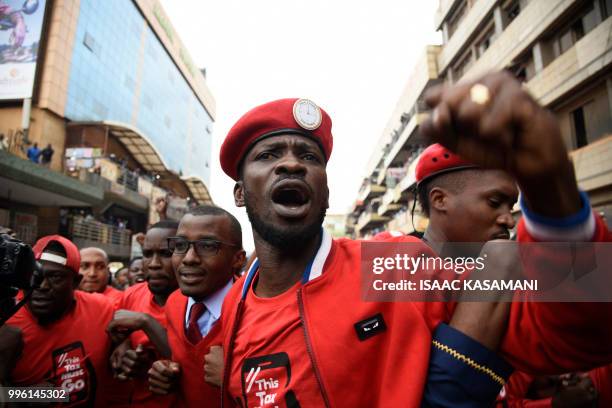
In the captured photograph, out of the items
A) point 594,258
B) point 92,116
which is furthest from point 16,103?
point 594,258

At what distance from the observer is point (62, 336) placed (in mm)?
2988

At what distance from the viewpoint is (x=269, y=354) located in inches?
57.1

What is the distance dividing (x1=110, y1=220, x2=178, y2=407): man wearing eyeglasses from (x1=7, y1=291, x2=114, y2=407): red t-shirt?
1.01 feet

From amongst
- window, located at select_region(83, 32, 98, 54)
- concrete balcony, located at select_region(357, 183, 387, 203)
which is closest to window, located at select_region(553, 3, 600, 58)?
window, located at select_region(83, 32, 98, 54)

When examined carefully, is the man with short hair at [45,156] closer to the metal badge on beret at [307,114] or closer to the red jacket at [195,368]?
the red jacket at [195,368]

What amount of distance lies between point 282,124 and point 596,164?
1183cm

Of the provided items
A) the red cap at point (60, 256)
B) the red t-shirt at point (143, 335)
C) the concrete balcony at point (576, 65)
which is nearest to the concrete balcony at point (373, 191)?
the concrete balcony at point (576, 65)

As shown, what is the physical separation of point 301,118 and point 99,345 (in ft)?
8.73

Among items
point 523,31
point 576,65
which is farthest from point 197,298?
point 523,31

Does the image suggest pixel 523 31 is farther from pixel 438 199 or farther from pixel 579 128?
pixel 438 199

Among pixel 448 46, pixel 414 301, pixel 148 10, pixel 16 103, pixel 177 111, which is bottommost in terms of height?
pixel 414 301

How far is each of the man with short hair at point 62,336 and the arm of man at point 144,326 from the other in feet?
2.08

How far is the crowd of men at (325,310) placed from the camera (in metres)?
0.79

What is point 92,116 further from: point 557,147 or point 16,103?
point 557,147
